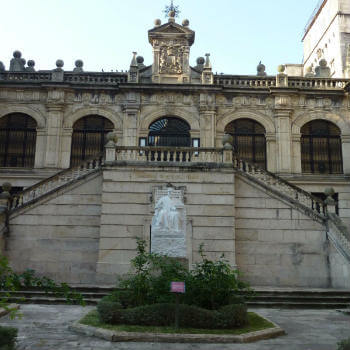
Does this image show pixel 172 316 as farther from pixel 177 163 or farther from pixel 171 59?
pixel 171 59

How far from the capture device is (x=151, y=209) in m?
18.8

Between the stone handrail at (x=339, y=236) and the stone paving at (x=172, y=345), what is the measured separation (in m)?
4.36

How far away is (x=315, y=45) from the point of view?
42.9 metres

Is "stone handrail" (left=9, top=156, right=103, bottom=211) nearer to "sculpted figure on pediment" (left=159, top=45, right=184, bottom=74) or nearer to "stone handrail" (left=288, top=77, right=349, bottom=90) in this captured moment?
"sculpted figure on pediment" (left=159, top=45, right=184, bottom=74)

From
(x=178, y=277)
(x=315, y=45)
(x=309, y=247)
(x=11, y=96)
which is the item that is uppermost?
(x=315, y=45)

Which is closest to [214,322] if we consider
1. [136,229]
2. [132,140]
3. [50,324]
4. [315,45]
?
[50,324]

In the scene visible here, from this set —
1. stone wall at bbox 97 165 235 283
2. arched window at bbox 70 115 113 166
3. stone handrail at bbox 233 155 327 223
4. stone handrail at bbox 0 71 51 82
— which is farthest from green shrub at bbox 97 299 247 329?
stone handrail at bbox 0 71 51 82

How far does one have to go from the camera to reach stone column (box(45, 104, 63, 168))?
83.8 feet

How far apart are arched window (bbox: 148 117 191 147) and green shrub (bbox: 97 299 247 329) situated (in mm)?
16435

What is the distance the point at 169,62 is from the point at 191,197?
1178 cm

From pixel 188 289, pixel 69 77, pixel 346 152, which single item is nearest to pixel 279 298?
pixel 188 289

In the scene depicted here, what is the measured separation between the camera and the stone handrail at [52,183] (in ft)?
64.0

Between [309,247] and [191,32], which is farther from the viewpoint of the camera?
[191,32]

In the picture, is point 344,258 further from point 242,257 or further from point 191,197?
point 191,197
